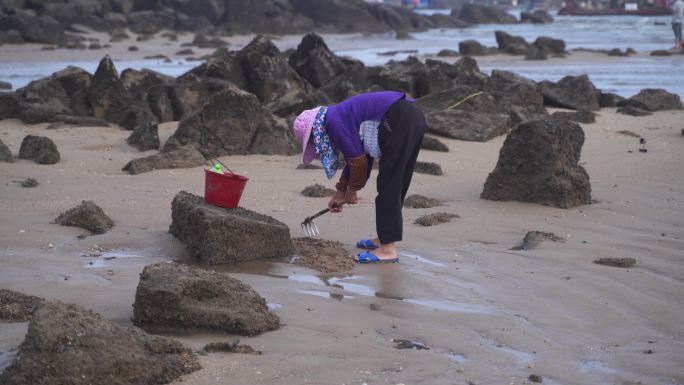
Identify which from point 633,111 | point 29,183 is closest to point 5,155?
point 29,183

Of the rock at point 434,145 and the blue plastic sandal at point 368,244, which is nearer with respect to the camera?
the blue plastic sandal at point 368,244

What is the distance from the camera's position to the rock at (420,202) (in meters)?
7.96

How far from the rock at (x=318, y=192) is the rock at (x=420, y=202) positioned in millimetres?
661

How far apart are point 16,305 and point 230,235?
162cm

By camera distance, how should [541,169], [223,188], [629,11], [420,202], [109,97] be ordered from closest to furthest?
1. [223,188]
2. [420,202]
3. [541,169]
4. [109,97]
5. [629,11]

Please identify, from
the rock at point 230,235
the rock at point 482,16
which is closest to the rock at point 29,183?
the rock at point 230,235

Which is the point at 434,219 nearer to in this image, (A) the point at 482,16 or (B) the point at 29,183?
(B) the point at 29,183

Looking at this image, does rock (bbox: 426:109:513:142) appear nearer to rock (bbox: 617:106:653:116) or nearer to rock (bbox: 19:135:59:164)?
rock (bbox: 617:106:653:116)

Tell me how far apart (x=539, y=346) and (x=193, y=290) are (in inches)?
66.1

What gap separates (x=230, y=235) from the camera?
6082 millimetres

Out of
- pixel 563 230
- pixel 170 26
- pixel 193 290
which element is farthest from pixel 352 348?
pixel 170 26

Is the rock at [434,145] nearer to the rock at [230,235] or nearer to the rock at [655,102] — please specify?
the rock at [230,235]

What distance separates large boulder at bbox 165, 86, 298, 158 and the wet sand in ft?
2.32

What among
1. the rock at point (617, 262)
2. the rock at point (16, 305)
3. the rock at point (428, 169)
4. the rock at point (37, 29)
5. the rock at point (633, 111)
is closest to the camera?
the rock at point (16, 305)
